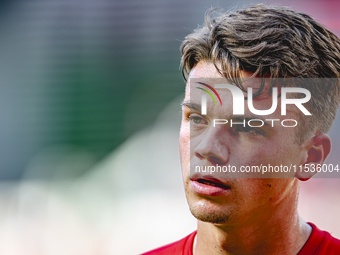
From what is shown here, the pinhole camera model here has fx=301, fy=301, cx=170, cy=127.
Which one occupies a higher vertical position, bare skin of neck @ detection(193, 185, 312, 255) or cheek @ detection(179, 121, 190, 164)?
cheek @ detection(179, 121, 190, 164)

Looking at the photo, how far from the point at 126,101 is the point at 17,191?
1.72 m

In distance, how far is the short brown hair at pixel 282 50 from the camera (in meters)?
1.40

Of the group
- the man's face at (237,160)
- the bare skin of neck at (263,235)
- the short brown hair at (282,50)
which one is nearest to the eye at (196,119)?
the man's face at (237,160)

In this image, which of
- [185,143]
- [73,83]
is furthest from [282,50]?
[73,83]

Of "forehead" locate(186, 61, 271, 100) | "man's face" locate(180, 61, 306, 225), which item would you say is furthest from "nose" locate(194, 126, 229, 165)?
"forehead" locate(186, 61, 271, 100)

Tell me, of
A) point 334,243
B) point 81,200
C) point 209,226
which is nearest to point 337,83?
point 334,243

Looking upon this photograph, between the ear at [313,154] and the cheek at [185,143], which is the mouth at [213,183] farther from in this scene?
the ear at [313,154]

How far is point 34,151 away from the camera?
3.61 metres

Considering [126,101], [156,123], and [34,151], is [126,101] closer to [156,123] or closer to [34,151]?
[156,123]

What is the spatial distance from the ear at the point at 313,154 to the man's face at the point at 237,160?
4 centimetres

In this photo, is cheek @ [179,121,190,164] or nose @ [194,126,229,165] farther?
cheek @ [179,121,190,164]

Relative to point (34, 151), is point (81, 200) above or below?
below

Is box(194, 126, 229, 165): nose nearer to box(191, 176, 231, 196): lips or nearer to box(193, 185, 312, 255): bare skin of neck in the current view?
box(191, 176, 231, 196): lips

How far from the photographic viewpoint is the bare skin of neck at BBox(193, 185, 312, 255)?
146 centimetres
